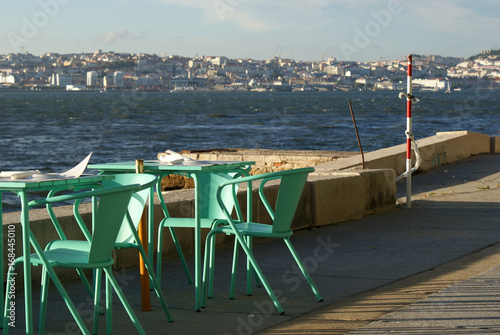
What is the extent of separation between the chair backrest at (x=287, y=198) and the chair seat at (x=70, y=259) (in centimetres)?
118

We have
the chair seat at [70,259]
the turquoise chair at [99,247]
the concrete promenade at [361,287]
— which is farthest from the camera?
the concrete promenade at [361,287]

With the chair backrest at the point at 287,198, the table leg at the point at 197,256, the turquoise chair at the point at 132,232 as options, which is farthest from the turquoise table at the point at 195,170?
the chair backrest at the point at 287,198

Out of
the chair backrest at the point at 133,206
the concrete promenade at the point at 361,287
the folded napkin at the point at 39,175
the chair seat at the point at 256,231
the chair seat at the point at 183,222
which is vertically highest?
the folded napkin at the point at 39,175

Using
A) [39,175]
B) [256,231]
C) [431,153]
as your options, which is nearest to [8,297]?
[39,175]

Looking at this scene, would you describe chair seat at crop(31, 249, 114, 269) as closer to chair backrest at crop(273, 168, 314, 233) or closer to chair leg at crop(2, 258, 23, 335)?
chair leg at crop(2, 258, 23, 335)

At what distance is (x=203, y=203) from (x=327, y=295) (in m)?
1.12

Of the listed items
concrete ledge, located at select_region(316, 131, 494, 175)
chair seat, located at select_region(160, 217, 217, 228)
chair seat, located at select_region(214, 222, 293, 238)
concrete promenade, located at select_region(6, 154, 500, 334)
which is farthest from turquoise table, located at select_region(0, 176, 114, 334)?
concrete ledge, located at select_region(316, 131, 494, 175)

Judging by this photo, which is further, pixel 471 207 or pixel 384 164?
pixel 384 164

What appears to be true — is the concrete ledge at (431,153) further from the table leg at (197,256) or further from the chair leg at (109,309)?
the chair leg at (109,309)

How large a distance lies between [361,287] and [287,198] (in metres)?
1.02

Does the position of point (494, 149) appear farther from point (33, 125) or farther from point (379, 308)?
point (33, 125)

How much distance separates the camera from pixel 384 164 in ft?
42.0

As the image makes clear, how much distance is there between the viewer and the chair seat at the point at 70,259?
4.13 meters

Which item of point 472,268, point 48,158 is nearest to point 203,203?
point 472,268
